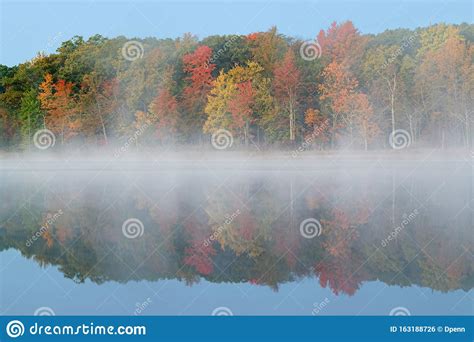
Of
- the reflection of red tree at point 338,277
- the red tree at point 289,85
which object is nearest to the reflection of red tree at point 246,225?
the reflection of red tree at point 338,277

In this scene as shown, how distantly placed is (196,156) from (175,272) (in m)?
44.3

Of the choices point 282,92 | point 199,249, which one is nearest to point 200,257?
point 199,249

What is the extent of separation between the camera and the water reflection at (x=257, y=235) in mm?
11602

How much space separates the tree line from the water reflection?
30532mm

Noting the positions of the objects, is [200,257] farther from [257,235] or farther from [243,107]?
[243,107]

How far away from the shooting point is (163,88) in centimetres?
6056

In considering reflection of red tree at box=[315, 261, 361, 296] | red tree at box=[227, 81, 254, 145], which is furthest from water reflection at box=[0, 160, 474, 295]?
red tree at box=[227, 81, 254, 145]

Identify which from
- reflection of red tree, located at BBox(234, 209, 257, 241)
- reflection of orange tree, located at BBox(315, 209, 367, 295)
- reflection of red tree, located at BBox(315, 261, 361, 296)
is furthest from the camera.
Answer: reflection of red tree, located at BBox(234, 209, 257, 241)

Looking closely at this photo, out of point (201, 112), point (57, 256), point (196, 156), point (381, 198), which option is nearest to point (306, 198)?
point (381, 198)

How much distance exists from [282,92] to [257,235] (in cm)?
4396

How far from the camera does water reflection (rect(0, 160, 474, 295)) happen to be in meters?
11.6

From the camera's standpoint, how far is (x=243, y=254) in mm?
13156

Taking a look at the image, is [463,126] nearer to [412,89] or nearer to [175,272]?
[412,89]

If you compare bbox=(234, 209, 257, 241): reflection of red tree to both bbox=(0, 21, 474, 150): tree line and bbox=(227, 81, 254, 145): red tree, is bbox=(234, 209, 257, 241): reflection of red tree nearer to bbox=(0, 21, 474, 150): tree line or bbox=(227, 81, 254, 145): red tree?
bbox=(0, 21, 474, 150): tree line
